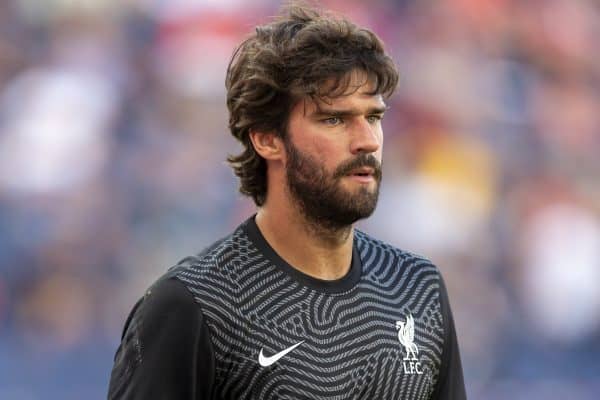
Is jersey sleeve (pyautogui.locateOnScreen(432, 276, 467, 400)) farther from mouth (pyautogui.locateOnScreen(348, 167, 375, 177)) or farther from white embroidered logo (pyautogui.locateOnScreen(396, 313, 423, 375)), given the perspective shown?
mouth (pyautogui.locateOnScreen(348, 167, 375, 177))

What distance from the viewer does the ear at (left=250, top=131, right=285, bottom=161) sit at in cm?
293

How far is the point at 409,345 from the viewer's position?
2.89m

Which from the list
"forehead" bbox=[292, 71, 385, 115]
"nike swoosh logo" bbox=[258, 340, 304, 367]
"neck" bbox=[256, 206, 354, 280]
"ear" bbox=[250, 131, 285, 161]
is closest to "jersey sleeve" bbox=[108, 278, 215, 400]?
"nike swoosh logo" bbox=[258, 340, 304, 367]

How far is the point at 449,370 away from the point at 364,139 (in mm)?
677

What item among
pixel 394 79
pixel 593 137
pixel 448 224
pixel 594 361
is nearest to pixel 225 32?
pixel 448 224

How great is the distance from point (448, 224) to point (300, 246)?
471 centimetres

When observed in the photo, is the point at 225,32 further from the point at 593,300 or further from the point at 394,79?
the point at 394,79

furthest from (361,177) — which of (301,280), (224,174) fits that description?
(224,174)

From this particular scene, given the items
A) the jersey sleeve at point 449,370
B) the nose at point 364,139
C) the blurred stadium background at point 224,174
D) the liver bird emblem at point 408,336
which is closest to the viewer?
the nose at point 364,139

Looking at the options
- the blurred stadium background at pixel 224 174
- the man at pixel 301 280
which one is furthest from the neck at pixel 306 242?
the blurred stadium background at pixel 224 174

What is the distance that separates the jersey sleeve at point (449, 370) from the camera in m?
2.99

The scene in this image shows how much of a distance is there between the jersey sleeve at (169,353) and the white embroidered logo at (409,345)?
510mm

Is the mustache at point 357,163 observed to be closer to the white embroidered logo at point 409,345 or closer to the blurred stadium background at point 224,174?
the white embroidered logo at point 409,345

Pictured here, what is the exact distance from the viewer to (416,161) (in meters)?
7.48
